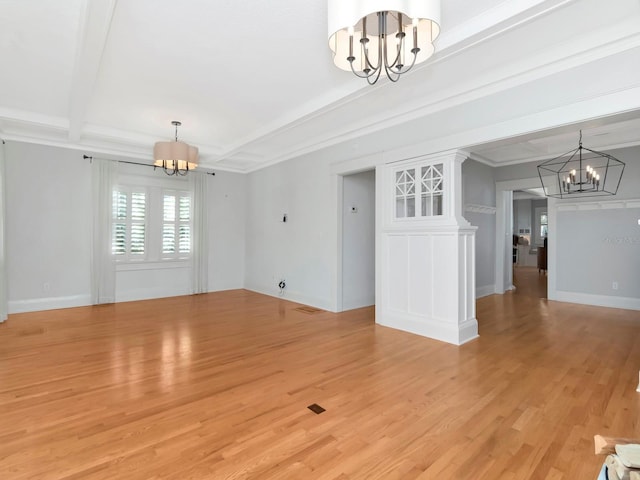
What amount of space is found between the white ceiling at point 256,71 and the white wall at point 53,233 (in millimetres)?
428

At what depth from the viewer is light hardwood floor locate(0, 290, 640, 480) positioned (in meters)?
1.79

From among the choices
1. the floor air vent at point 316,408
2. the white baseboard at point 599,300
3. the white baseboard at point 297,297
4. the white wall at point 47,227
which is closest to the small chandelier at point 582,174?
the white baseboard at point 599,300

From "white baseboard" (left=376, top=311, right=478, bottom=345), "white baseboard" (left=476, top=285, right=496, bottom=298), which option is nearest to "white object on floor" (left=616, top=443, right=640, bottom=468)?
"white baseboard" (left=376, top=311, right=478, bottom=345)

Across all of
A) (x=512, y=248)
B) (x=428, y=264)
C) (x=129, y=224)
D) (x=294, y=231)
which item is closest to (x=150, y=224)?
(x=129, y=224)

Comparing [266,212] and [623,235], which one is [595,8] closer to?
[623,235]

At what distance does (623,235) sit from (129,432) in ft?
24.0

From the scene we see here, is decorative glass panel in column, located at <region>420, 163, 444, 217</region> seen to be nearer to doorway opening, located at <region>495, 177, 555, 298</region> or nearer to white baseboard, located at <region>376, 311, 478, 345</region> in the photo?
white baseboard, located at <region>376, 311, 478, 345</region>

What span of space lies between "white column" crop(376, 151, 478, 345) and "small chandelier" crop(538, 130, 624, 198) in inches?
115

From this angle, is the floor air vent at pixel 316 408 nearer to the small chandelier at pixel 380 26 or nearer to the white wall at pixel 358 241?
the small chandelier at pixel 380 26

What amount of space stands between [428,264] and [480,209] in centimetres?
345

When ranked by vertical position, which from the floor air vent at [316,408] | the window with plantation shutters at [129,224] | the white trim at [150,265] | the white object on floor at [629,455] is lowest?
the floor air vent at [316,408]

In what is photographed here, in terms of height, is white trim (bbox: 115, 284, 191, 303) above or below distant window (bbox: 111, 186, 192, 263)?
below

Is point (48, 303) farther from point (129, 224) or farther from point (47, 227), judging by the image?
point (129, 224)

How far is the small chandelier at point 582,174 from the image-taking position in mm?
5367
